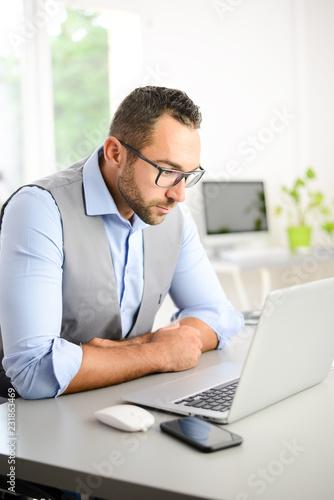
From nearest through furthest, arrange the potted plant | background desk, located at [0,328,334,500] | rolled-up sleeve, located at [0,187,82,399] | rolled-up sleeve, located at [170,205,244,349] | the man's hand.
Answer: background desk, located at [0,328,334,500] → rolled-up sleeve, located at [0,187,82,399] → the man's hand → rolled-up sleeve, located at [170,205,244,349] → the potted plant

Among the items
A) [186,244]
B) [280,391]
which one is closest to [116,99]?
[186,244]

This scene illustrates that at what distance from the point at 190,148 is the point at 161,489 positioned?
35.9 inches

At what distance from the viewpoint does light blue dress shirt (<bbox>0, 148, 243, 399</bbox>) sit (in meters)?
1.17

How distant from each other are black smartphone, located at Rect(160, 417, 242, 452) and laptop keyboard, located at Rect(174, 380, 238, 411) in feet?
0.24

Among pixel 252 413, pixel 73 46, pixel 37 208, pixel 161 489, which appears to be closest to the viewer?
pixel 161 489

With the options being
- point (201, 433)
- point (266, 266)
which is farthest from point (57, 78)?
point (201, 433)

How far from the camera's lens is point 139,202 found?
1478 mm

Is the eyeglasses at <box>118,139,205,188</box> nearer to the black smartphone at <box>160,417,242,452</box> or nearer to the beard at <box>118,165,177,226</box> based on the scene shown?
the beard at <box>118,165,177,226</box>

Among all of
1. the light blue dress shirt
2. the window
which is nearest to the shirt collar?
the light blue dress shirt

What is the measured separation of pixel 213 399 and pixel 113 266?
58 centimetres

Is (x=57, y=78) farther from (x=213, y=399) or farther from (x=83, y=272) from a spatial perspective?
(x=213, y=399)

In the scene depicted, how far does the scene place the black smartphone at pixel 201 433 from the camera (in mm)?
839

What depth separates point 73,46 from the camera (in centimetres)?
362

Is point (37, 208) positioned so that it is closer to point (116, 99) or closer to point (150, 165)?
point (150, 165)
